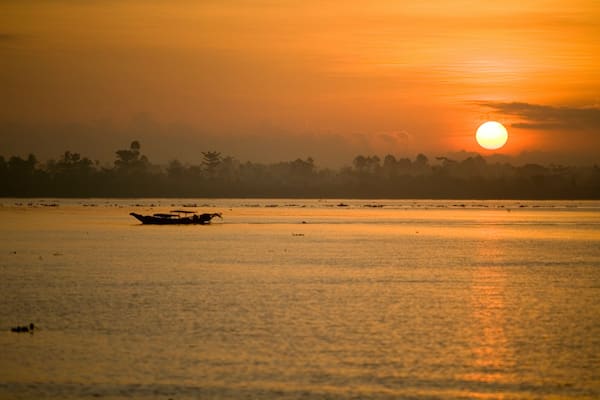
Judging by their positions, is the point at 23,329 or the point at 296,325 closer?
the point at 23,329

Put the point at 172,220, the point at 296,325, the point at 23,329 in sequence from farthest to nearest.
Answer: the point at 172,220 < the point at 296,325 < the point at 23,329

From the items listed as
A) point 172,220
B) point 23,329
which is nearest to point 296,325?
point 23,329

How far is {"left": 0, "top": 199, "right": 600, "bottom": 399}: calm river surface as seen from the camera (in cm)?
2228

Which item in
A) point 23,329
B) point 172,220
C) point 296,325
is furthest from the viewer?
point 172,220

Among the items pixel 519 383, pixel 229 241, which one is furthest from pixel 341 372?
pixel 229 241

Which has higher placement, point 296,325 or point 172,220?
point 172,220

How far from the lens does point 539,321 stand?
107ft

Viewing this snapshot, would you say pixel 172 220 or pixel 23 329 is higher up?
pixel 172 220

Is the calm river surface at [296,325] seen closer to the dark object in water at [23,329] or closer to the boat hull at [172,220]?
the dark object in water at [23,329]

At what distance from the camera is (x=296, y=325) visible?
1213 inches

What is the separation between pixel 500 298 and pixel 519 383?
17549 millimetres

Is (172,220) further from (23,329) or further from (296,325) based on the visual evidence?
(23,329)

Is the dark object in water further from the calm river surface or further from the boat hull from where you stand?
the boat hull

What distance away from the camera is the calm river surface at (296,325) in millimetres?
22281
